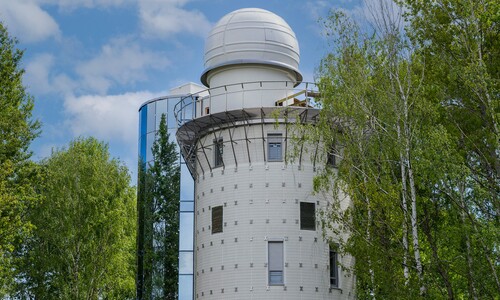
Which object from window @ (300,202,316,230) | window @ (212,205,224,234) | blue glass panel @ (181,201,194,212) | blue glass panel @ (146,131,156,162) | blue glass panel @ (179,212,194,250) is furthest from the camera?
blue glass panel @ (146,131,156,162)

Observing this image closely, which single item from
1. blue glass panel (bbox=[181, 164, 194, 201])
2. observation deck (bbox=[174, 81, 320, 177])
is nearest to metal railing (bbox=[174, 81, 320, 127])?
observation deck (bbox=[174, 81, 320, 177])

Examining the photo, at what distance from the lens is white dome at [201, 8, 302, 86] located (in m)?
37.9

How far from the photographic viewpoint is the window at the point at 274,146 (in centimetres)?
3603

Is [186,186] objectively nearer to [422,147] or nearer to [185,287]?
[185,287]

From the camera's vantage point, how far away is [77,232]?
148 feet

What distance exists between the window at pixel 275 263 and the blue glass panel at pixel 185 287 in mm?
9416

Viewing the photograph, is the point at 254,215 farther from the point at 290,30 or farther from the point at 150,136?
the point at 150,136

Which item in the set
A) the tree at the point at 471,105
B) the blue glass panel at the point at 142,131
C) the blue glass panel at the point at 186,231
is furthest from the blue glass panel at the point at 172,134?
the tree at the point at 471,105

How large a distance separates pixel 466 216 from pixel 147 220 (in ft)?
71.5

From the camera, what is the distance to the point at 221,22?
39375mm

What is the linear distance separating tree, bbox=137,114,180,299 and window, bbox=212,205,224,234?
7725 millimetres

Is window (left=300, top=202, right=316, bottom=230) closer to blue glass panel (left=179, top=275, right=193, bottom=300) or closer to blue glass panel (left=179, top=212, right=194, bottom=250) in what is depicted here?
blue glass panel (left=179, top=212, right=194, bottom=250)

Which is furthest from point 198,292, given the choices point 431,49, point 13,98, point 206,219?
point 431,49

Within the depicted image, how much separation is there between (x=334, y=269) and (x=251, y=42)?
38.7ft
